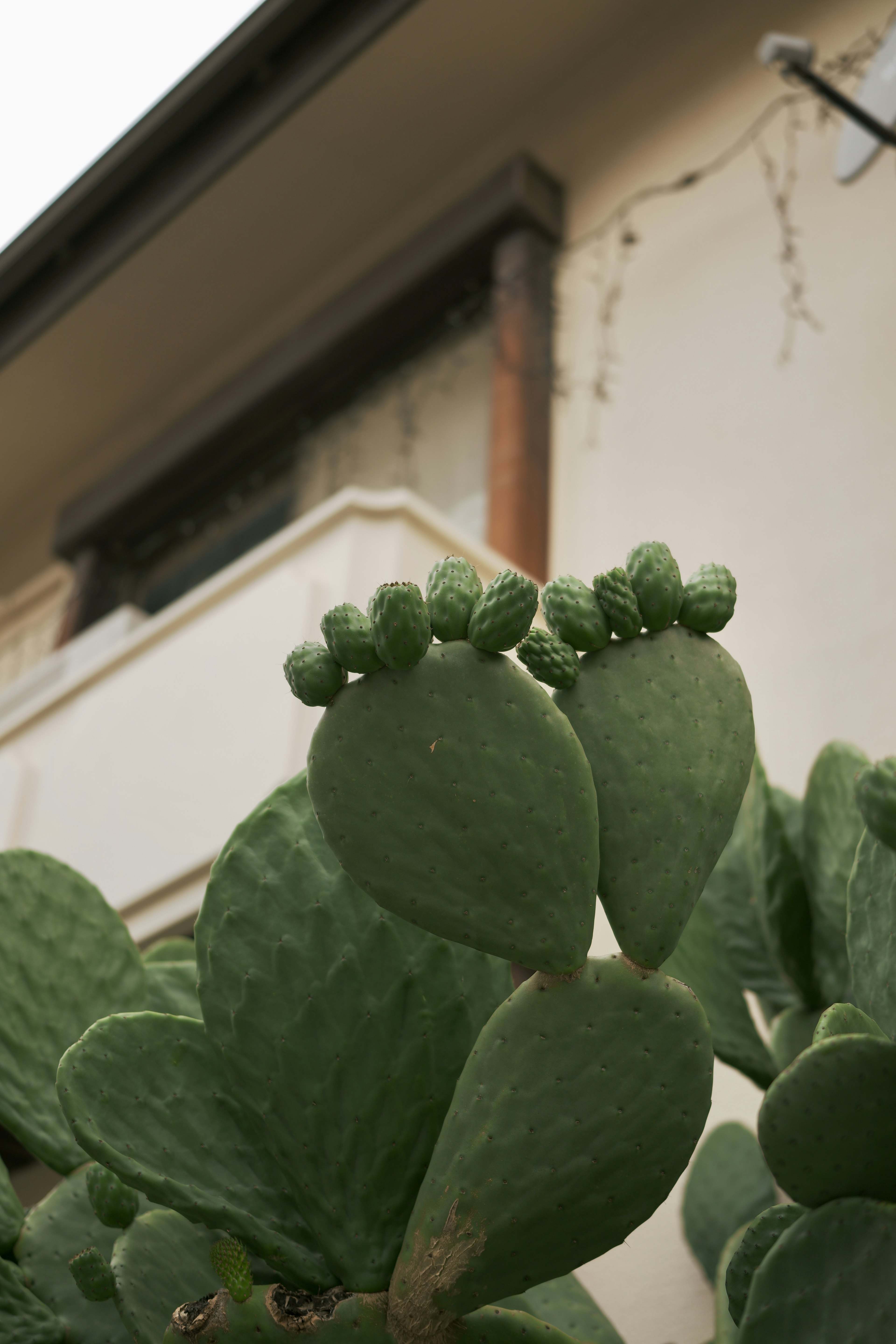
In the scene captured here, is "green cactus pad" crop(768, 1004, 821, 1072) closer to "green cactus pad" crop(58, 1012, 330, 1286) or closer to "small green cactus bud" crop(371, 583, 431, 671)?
"green cactus pad" crop(58, 1012, 330, 1286)

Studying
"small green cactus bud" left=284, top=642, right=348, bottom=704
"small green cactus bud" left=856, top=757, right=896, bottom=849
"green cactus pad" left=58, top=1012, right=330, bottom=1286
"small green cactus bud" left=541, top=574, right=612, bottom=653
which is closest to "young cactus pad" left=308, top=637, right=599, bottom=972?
"small green cactus bud" left=284, top=642, right=348, bottom=704

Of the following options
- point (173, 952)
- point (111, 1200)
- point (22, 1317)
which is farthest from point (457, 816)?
point (173, 952)

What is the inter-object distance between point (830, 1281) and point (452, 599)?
2.32 ft

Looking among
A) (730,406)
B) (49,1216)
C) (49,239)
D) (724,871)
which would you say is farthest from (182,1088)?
(49,239)

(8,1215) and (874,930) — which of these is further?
(8,1215)

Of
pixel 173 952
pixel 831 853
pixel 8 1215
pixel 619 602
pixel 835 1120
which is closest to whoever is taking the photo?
pixel 835 1120

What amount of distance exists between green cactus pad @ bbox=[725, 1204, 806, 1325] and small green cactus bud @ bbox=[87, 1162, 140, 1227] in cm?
65

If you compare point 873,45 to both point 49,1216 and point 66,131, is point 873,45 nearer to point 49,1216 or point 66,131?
point 66,131

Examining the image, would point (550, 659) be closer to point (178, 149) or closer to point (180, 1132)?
point (180, 1132)

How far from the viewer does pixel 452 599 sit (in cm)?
121

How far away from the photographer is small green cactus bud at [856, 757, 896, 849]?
1097 millimetres

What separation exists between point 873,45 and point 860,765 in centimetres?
289

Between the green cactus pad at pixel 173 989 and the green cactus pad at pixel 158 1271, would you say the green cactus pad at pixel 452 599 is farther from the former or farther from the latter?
the green cactus pad at pixel 173 989

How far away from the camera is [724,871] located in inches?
80.1
